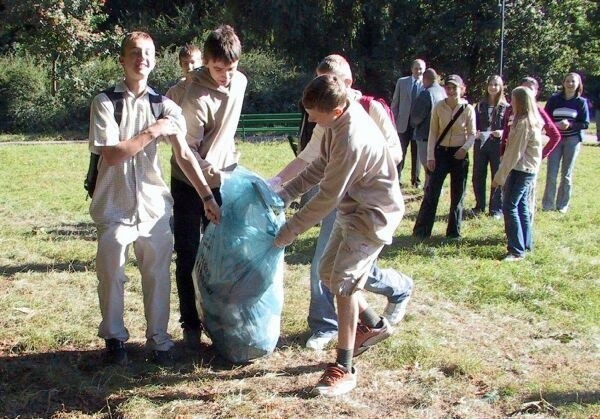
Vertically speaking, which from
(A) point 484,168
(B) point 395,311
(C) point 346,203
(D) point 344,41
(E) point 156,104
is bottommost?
(B) point 395,311

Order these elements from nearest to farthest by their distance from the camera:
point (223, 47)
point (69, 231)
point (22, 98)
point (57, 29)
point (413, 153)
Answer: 1. point (223, 47)
2. point (69, 231)
3. point (413, 153)
4. point (22, 98)
5. point (57, 29)

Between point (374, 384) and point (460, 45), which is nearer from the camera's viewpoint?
point (374, 384)

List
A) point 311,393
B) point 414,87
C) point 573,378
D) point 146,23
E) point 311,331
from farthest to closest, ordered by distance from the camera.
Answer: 1. point 146,23
2. point 414,87
3. point 311,331
4. point 573,378
5. point 311,393

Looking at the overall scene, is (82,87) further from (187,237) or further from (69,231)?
(187,237)

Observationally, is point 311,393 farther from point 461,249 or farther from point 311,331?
point 461,249

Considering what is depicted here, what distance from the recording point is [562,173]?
9.20 meters

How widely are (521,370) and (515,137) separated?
124 inches

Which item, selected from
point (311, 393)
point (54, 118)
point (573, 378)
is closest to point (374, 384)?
point (311, 393)

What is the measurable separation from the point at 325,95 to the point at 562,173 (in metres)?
6.62

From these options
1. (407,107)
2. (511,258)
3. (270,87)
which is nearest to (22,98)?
(270,87)

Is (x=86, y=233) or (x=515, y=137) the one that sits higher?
(x=515, y=137)

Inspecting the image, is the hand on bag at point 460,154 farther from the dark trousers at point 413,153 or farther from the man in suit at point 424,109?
the dark trousers at point 413,153

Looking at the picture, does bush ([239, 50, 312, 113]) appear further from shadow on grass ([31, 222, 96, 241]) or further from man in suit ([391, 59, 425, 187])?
shadow on grass ([31, 222, 96, 241])

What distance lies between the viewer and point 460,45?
79.7 feet
